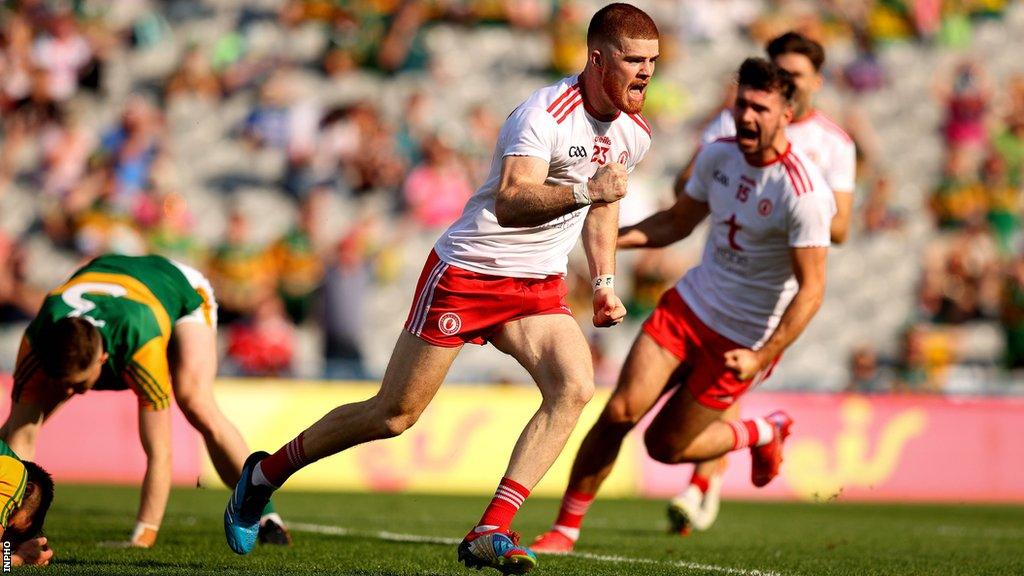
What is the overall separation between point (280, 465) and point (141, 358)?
1.08m

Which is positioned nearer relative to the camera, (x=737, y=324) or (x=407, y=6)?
(x=737, y=324)

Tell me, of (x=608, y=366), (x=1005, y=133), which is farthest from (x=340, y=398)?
(x=1005, y=133)

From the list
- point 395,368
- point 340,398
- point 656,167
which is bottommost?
point 340,398

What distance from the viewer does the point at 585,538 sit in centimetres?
973

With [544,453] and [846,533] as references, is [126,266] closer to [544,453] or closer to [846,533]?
[544,453]

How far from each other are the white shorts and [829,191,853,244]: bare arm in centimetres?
395

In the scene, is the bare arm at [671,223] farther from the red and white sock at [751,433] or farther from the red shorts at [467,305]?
the red shorts at [467,305]

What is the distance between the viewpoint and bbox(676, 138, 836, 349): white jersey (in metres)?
8.51

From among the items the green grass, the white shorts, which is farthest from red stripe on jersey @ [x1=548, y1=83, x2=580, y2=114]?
the white shorts

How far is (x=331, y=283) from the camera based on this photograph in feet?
53.5

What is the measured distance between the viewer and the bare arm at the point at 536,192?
6324 mm

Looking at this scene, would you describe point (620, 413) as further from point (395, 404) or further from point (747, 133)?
point (395, 404)

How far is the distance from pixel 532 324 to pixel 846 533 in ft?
15.2

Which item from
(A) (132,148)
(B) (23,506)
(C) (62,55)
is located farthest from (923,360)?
(B) (23,506)
